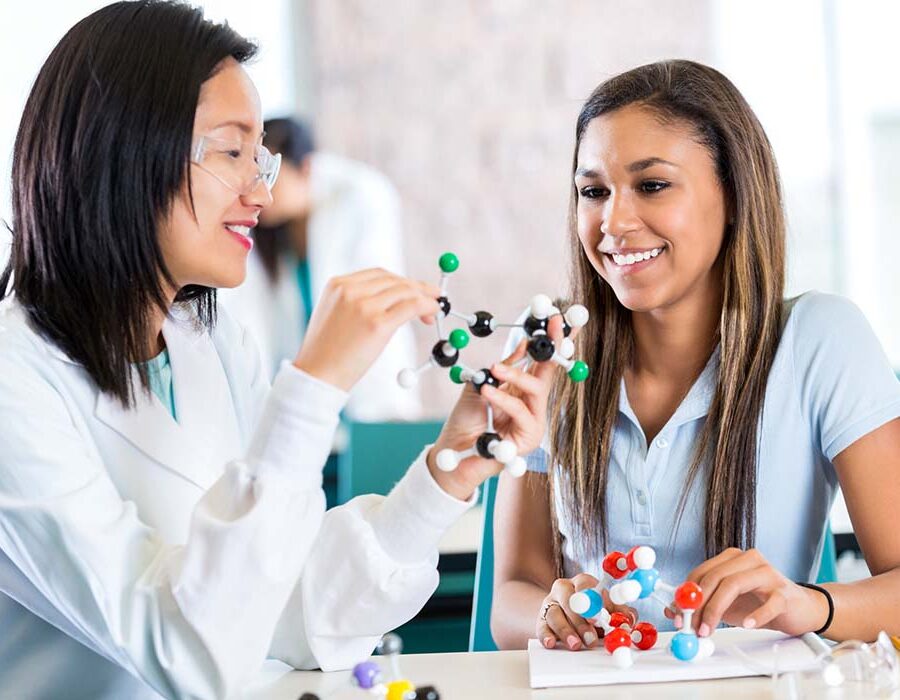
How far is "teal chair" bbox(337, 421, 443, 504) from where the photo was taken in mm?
2688

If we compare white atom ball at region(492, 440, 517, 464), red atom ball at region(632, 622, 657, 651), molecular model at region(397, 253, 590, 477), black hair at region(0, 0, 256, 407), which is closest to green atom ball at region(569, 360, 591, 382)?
molecular model at region(397, 253, 590, 477)

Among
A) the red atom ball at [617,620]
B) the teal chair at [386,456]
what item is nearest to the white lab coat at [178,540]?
the red atom ball at [617,620]

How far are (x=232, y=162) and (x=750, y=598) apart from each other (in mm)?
806

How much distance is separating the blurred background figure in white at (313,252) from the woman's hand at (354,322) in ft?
9.84

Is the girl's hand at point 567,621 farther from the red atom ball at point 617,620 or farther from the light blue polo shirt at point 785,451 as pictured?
the light blue polo shirt at point 785,451

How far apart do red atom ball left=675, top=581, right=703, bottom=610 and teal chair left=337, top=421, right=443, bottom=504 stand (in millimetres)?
1421

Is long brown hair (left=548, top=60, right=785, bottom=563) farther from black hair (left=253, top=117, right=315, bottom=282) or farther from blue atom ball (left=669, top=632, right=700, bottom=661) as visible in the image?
black hair (left=253, top=117, right=315, bottom=282)

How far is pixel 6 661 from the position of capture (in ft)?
4.57

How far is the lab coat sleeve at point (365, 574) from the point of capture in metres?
1.40

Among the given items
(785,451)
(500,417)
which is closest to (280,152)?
(785,451)

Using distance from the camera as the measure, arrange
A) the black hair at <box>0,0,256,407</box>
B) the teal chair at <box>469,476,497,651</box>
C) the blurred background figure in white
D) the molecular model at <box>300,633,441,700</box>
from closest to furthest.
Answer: the molecular model at <box>300,633,441,700</box>
the black hair at <box>0,0,256,407</box>
the teal chair at <box>469,476,497,651</box>
the blurred background figure in white

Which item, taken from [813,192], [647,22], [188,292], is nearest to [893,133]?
[813,192]

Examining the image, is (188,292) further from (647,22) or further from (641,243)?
(647,22)

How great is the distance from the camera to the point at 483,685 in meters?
1.31
